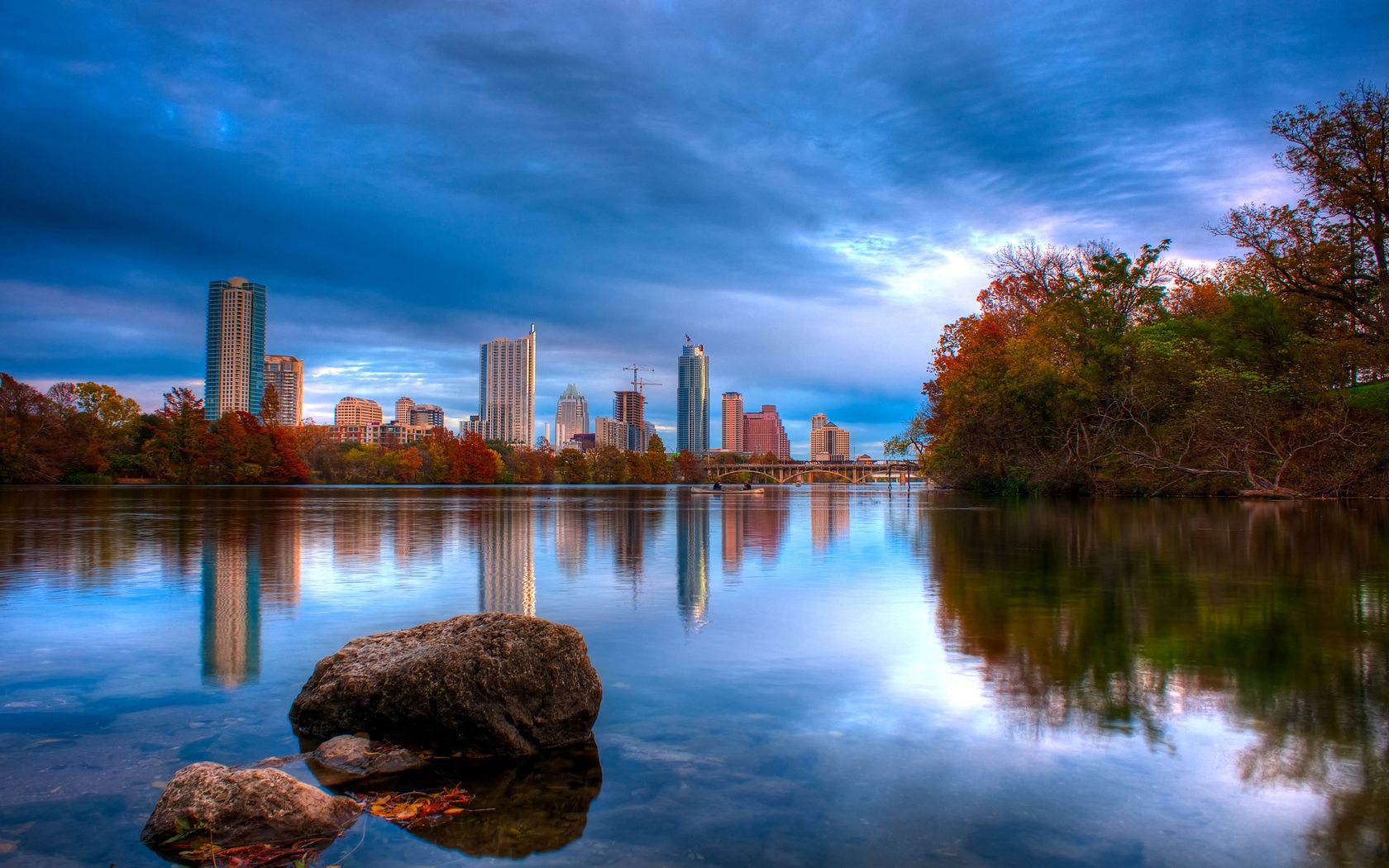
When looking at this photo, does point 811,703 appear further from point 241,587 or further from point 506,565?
point 506,565

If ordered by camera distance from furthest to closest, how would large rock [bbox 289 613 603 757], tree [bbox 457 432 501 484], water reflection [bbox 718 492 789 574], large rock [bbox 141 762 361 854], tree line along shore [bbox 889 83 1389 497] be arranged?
1. tree [bbox 457 432 501 484]
2. tree line along shore [bbox 889 83 1389 497]
3. water reflection [bbox 718 492 789 574]
4. large rock [bbox 289 613 603 757]
5. large rock [bbox 141 762 361 854]

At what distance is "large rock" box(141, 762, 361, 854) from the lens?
454cm

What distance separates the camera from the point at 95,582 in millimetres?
14336

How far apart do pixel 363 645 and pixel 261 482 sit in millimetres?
124772

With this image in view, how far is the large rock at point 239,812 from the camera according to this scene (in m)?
4.54

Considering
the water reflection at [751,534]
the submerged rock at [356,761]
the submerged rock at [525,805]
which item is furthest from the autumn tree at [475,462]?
the submerged rock at [525,805]

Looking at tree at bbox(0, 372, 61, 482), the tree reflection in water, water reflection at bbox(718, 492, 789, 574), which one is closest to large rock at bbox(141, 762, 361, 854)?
the tree reflection in water

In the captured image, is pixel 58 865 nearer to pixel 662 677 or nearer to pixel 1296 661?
→ pixel 662 677

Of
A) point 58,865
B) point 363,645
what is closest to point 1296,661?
point 363,645

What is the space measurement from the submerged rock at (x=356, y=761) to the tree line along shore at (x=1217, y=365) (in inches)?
1570

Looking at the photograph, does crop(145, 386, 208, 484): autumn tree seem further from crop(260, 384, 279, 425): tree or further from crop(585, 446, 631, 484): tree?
crop(585, 446, 631, 484): tree

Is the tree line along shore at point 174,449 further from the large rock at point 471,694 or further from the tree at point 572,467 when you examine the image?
the large rock at point 471,694

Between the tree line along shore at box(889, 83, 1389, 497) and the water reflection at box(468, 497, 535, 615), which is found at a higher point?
the tree line along shore at box(889, 83, 1389, 497)

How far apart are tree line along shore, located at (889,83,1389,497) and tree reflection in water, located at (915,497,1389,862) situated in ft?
70.5
